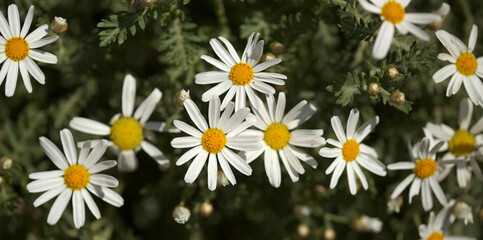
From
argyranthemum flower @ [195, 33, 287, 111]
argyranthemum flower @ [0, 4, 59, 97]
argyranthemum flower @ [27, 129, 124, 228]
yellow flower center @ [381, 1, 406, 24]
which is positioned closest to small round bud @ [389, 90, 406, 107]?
yellow flower center @ [381, 1, 406, 24]

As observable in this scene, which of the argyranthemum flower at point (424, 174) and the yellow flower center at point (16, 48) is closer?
the yellow flower center at point (16, 48)

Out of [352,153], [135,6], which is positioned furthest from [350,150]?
[135,6]

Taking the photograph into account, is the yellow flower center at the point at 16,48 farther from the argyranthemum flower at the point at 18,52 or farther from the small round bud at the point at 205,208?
the small round bud at the point at 205,208

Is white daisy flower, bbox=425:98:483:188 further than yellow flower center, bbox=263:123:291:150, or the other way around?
white daisy flower, bbox=425:98:483:188

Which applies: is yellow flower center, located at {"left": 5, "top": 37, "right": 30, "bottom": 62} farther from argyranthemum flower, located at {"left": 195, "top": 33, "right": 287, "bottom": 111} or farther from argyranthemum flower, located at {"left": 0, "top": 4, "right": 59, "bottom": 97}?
argyranthemum flower, located at {"left": 195, "top": 33, "right": 287, "bottom": 111}

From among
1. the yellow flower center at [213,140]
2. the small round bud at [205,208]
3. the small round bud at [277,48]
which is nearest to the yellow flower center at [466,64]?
the small round bud at [277,48]

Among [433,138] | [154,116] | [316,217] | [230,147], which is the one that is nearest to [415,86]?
[433,138]
